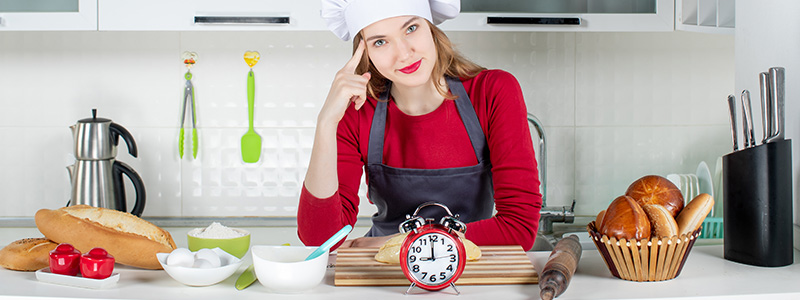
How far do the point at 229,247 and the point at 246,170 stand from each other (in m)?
0.96

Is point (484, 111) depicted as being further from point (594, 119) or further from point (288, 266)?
point (594, 119)

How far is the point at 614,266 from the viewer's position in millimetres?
958

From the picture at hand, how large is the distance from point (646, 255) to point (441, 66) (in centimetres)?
66

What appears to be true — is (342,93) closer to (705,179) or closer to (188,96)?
(188,96)

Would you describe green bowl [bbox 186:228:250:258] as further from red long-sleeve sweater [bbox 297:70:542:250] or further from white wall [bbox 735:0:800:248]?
white wall [bbox 735:0:800:248]

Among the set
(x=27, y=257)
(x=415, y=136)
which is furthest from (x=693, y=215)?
(x=27, y=257)

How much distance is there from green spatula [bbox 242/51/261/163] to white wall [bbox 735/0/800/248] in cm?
135

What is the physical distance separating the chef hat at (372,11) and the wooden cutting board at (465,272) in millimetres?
501

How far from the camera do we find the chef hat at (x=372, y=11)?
128 centimetres

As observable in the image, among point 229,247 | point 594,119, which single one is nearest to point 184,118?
point 229,247

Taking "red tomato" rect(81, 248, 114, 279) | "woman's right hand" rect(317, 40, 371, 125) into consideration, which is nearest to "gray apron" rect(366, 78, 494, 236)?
"woman's right hand" rect(317, 40, 371, 125)

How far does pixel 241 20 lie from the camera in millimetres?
1780

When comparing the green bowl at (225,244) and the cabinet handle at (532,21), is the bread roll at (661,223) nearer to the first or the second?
the green bowl at (225,244)

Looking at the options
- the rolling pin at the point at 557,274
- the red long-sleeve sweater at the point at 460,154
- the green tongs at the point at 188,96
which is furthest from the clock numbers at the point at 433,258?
the green tongs at the point at 188,96
